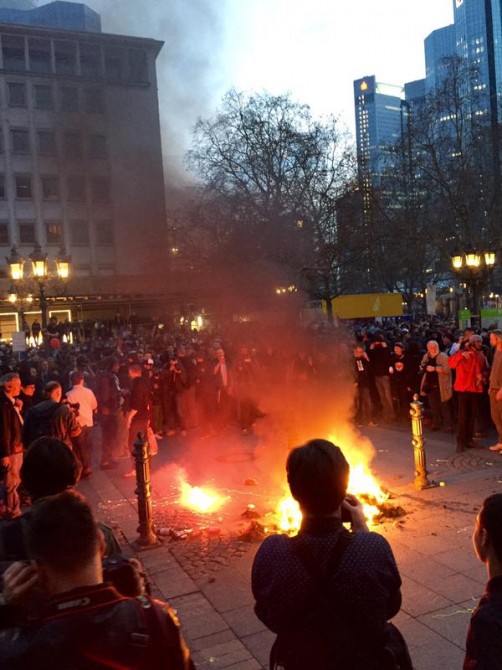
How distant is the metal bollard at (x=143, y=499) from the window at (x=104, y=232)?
144 feet

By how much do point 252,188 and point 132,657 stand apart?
3481cm

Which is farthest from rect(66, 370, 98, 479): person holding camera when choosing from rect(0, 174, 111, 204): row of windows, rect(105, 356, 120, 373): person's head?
rect(0, 174, 111, 204): row of windows

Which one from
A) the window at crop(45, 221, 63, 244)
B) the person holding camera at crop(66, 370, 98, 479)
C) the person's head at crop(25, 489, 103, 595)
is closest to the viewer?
the person's head at crop(25, 489, 103, 595)

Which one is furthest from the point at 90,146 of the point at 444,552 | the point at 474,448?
the point at 444,552

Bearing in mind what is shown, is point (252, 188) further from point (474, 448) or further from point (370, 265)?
point (474, 448)

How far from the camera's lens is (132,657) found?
5.45ft

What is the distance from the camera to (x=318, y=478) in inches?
86.4

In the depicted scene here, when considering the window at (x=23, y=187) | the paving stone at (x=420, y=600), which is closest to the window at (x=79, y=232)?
the window at (x=23, y=187)

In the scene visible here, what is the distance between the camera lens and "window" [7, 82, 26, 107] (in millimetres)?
42312

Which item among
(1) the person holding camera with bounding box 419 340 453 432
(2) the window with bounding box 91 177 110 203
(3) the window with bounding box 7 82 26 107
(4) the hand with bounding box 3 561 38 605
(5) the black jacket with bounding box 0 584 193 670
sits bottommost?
(1) the person holding camera with bounding box 419 340 453 432

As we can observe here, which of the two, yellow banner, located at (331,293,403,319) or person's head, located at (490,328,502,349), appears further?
yellow banner, located at (331,293,403,319)

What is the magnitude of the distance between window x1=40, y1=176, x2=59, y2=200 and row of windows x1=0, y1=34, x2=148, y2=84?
7.83 meters

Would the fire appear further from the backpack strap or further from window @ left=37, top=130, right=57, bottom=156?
window @ left=37, top=130, right=57, bottom=156

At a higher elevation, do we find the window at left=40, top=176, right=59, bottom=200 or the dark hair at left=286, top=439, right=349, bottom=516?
the window at left=40, top=176, right=59, bottom=200
